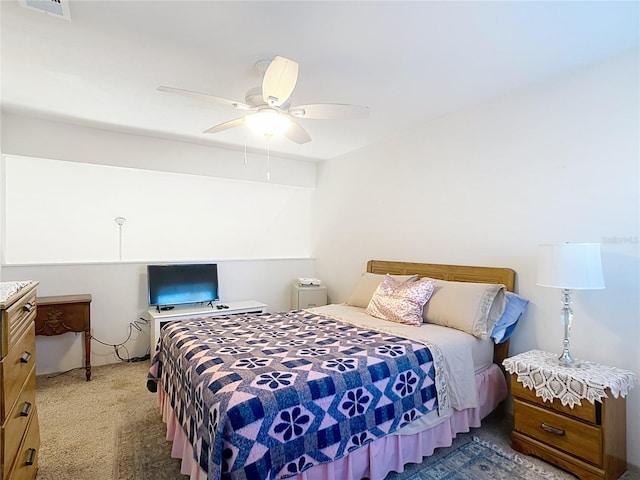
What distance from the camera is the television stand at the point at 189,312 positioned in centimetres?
362

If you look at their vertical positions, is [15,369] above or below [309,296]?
above

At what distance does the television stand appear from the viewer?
142 inches

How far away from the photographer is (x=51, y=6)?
1.73 metres

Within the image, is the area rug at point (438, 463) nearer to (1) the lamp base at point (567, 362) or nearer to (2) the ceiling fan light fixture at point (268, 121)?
(1) the lamp base at point (567, 362)

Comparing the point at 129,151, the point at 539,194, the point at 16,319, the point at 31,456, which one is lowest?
the point at 31,456

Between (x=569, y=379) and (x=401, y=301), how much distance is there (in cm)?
116

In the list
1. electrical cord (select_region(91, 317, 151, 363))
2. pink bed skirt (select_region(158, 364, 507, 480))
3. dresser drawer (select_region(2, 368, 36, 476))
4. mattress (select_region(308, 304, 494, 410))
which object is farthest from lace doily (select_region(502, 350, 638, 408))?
electrical cord (select_region(91, 317, 151, 363))

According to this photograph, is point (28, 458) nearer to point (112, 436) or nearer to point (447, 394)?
point (112, 436)

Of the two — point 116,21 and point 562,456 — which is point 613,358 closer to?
point 562,456

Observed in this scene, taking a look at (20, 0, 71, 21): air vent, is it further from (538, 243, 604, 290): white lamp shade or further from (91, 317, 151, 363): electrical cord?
(91, 317, 151, 363): electrical cord

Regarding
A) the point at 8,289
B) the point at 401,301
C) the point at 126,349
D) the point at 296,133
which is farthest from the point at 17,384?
the point at 126,349

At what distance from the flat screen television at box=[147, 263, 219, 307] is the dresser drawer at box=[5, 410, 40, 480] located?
6.63ft

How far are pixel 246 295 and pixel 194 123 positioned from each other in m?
2.26

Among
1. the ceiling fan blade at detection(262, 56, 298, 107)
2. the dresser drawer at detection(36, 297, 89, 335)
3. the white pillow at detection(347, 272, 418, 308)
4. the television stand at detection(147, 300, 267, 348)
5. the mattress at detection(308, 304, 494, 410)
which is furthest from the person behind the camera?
the television stand at detection(147, 300, 267, 348)
